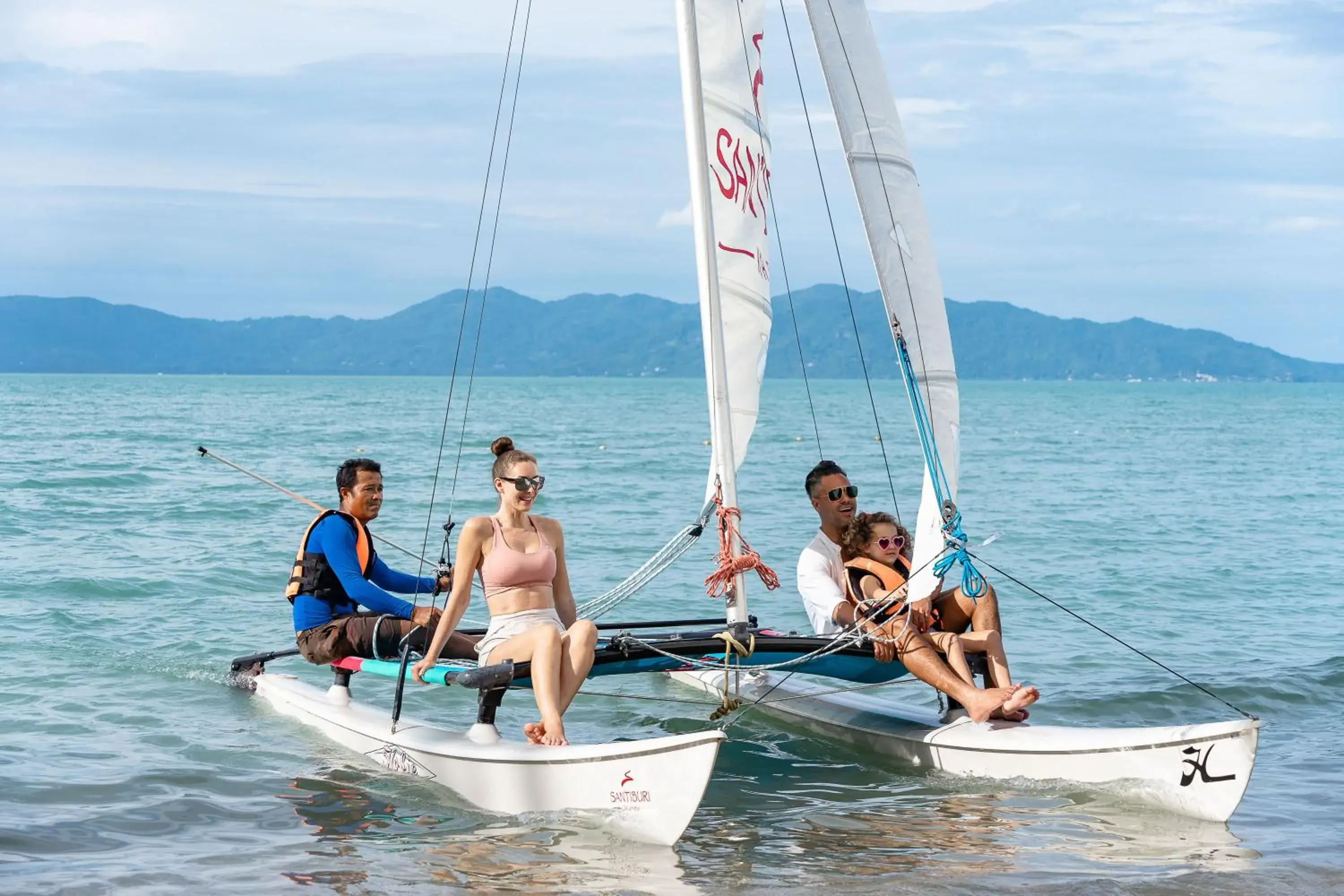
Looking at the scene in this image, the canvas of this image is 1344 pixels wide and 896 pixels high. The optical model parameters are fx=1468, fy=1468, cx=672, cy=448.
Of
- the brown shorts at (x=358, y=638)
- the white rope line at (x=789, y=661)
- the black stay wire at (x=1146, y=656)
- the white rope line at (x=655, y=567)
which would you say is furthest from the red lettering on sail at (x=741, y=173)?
the brown shorts at (x=358, y=638)

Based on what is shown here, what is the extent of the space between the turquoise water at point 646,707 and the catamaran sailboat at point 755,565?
0.51 ft

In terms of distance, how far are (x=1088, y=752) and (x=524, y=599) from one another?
249cm

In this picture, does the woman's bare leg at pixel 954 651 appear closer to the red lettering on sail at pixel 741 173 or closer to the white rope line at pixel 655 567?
the white rope line at pixel 655 567

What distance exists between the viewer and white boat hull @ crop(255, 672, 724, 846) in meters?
5.61

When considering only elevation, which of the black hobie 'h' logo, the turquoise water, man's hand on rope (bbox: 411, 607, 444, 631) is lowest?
the turquoise water

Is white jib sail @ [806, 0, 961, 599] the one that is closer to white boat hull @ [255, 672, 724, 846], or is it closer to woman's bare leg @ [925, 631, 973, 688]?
woman's bare leg @ [925, 631, 973, 688]

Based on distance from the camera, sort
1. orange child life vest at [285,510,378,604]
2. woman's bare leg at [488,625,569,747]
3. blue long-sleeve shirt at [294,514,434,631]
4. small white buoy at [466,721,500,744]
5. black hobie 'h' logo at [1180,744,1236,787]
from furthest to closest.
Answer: orange child life vest at [285,510,378,604] → blue long-sleeve shirt at [294,514,434,631] → small white buoy at [466,721,500,744] → black hobie 'h' logo at [1180,744,1236,787] → woman's bare leg at [488,625,569,747]

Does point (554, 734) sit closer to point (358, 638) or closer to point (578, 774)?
point (578, 774)

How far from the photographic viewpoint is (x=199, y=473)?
25.7 meters

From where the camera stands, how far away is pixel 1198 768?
6.01 m

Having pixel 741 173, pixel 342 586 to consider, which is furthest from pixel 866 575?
pixel 342 586

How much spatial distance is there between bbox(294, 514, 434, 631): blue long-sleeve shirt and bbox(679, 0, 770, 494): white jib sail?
5.57 feet

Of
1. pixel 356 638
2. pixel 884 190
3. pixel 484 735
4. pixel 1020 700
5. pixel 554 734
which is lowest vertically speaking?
pixel 484 735

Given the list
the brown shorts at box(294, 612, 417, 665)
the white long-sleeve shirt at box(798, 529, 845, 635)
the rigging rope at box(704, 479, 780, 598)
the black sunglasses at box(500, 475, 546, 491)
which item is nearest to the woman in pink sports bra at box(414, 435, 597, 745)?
the black sunglasses at box(500, 475, 546, 491)
